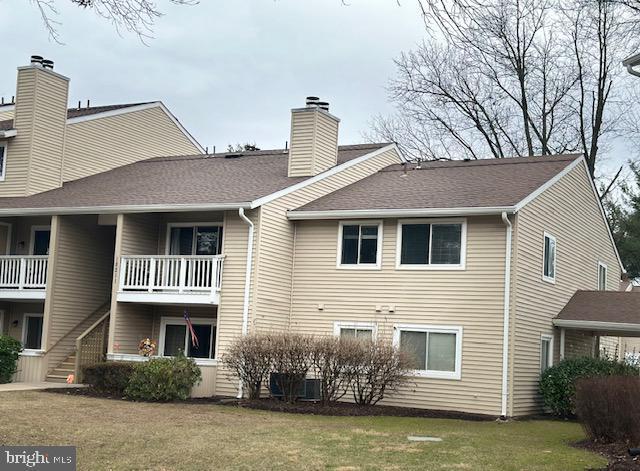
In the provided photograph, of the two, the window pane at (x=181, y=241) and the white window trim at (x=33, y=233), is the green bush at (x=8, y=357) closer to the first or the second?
the white window trim at (x=33, y=233)

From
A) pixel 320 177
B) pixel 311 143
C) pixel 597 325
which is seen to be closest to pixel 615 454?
pixel 597 325

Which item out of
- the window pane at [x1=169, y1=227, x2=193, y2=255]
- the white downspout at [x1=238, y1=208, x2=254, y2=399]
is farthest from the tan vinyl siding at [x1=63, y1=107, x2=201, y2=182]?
the white downspout at [x1=238, y1=208, x2=254, y2=399]

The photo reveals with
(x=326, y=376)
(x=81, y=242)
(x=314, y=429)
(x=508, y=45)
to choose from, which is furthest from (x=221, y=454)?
A: (x=508, y=45)

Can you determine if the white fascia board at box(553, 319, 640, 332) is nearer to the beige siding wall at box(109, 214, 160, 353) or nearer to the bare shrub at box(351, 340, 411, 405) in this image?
the bare shrub at box(351, 340, 411, 405)

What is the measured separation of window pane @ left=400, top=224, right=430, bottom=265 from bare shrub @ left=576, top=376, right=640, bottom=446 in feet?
22.5

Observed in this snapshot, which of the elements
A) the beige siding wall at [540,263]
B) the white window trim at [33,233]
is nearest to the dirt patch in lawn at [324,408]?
the beige siding wall at [540,263]

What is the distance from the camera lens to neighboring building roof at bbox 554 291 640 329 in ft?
70.0

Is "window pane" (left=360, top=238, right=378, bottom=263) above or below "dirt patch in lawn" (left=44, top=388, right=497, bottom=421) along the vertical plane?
above

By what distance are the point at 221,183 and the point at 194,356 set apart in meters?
4.55

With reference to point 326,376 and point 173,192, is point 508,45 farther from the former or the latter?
point 326,376

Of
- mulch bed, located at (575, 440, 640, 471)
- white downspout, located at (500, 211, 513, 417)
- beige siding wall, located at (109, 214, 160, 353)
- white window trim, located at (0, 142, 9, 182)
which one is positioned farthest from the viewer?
white window trim, located at (0, 142, 9, 182)

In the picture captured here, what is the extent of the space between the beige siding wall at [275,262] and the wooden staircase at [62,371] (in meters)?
5.43

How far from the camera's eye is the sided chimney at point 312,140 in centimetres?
2389

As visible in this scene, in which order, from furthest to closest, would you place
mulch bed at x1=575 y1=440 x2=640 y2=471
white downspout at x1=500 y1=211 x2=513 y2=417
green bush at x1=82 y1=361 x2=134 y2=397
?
green bush at x1=82 y1=361 x2=134 y2=397 → white downspout at x1=500 y1=211 x2=513 y2=417 → mulch bed at x1=575 y1=440 x2=640 y2=471
